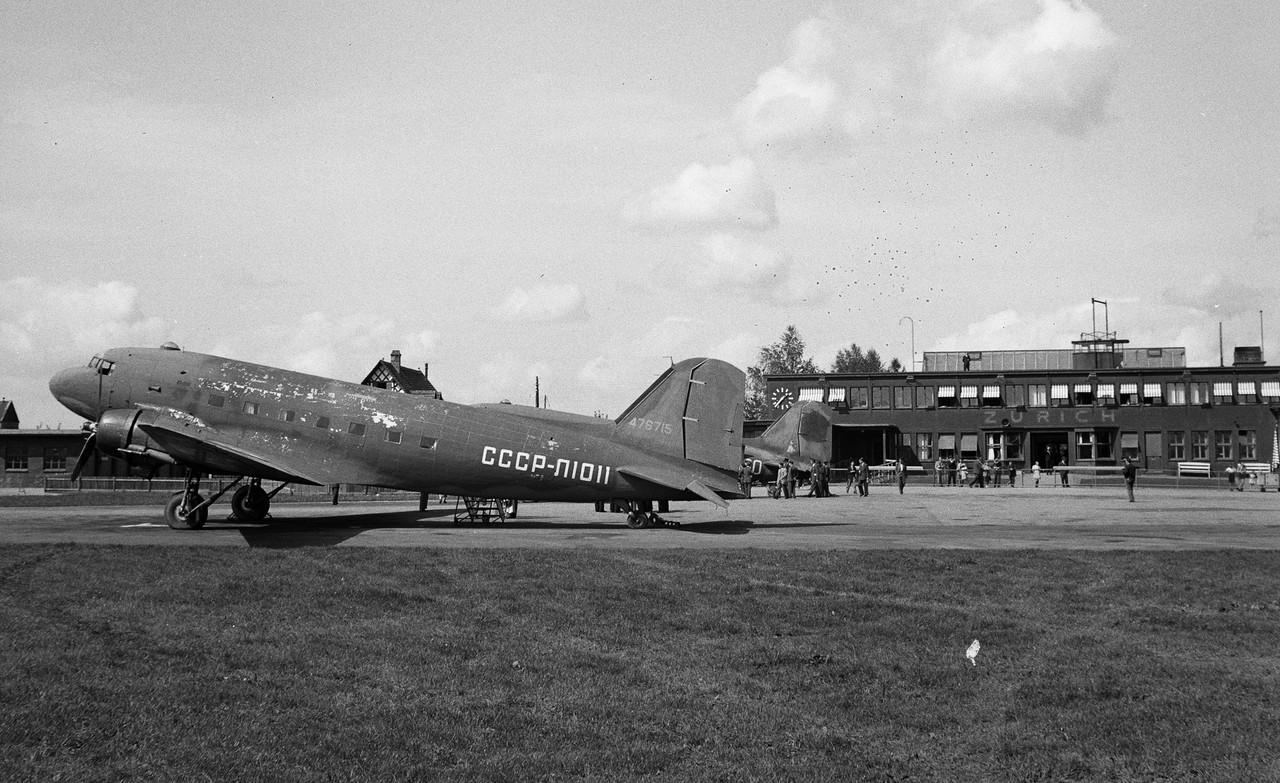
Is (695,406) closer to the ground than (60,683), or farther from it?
farther from it

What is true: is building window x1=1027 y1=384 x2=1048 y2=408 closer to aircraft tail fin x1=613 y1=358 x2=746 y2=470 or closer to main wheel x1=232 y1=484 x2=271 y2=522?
aircraft tail fin x1=613 y1=358 x2=746 y2=470

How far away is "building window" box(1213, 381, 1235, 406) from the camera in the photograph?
9488cm

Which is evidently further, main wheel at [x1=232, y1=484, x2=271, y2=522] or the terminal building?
the terminal building

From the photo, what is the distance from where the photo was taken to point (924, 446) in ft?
334

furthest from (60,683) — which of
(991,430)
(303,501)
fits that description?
(991,430)

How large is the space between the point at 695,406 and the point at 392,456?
9541 millimetres

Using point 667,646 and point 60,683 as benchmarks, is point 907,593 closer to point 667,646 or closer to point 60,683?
point 667,646

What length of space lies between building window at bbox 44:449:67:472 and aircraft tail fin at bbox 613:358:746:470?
7535cm

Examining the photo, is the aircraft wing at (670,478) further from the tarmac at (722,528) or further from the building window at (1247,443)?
the building window at (1247,443)

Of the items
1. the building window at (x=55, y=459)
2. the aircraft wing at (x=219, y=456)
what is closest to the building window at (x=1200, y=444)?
the aircraft wing at (x=219, y=456)

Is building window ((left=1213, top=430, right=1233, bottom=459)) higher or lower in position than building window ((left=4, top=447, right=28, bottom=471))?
higher

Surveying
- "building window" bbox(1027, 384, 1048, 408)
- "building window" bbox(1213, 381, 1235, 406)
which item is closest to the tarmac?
"building window" bbox(1027, 384, 1048, 408)

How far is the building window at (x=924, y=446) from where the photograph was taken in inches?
3994

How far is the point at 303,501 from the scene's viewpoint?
162 ft
